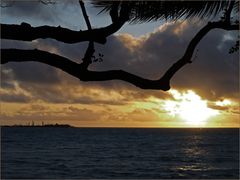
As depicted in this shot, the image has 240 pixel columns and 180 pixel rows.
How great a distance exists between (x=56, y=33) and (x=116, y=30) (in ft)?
1.35

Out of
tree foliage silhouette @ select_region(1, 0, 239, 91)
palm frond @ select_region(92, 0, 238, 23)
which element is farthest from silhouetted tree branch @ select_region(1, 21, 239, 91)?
palm frond @ select_region(92, 0, 238, 23)

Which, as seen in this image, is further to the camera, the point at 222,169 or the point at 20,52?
the point at 222,169

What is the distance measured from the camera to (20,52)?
3.46 meters

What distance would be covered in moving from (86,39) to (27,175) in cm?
3755

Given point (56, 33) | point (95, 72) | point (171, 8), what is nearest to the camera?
point (171, 8)

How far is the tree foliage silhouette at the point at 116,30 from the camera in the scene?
3.21 meters

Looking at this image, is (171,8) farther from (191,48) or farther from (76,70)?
(76,70)

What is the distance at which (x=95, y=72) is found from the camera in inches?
139

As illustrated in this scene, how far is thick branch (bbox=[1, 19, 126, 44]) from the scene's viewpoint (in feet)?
11.6

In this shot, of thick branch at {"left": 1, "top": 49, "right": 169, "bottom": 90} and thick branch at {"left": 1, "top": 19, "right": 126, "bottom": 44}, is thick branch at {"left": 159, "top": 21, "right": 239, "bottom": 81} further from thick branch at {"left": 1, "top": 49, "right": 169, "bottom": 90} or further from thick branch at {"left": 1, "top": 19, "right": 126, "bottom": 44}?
thick branch at {"left": 1, "top": 19, "right": 126, "bottom": 44}

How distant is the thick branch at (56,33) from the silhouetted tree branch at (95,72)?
15 centimetres

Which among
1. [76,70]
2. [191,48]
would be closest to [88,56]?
[76,70]

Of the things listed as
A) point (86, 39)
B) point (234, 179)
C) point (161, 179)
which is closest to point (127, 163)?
point (161, 179)

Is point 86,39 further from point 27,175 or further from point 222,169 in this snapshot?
point 222,169
